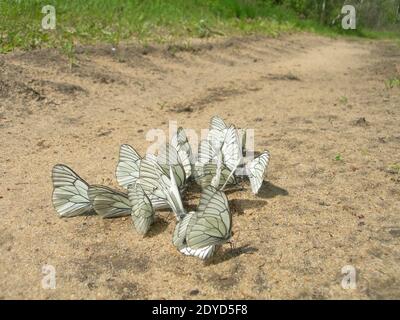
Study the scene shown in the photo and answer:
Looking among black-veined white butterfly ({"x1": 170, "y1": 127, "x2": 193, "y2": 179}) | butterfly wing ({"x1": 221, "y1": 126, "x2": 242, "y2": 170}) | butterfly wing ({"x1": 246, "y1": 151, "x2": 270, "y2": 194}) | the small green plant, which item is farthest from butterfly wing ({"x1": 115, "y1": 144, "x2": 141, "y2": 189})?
the small green plant

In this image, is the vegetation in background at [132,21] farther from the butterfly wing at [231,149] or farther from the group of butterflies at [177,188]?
the butterfly wing at [231,149]

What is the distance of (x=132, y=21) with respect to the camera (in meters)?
7.97

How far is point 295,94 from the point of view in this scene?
18.5ft

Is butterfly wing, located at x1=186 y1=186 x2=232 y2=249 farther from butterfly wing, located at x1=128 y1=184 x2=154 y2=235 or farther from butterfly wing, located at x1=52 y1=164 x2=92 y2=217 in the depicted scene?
butterfly wing, located at x1=52 y1=164 x2=92 y2=217

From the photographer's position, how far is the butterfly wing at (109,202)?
240 cm

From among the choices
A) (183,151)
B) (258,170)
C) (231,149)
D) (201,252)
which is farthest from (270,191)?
(201,252)

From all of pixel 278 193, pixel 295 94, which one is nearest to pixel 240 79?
pixel 295 94

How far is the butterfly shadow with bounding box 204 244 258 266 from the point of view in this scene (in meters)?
2.15

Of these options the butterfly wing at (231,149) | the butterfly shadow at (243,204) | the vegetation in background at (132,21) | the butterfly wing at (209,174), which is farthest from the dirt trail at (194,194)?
the vegetation in background at (132,21)

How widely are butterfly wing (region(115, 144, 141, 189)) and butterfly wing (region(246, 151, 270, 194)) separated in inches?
27.5

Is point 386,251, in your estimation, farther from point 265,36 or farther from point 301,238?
point 265,36

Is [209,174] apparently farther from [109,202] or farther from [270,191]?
[109,202]

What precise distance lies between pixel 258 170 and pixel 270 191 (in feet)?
0.65
